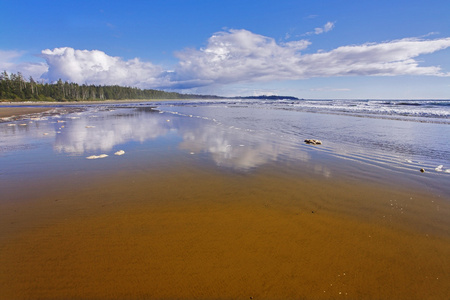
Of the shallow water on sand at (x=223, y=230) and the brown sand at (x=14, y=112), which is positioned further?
the brown sand at (x=14, y=112)

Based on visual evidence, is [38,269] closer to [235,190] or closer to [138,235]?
[138,235]

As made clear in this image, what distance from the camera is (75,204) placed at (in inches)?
234

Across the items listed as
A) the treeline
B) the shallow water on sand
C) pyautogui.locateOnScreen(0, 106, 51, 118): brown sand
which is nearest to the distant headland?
the treeline

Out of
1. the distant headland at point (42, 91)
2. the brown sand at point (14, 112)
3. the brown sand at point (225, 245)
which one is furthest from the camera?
the distant headland at point (42, 91)

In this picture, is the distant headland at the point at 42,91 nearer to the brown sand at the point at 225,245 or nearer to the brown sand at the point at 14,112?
the brown sand at the point at 14,112

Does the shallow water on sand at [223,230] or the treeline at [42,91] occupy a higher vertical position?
the treeline at [42,91]

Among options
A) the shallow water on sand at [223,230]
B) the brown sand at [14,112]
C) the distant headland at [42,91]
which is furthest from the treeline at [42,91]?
the shallow water on sand at [223,230]

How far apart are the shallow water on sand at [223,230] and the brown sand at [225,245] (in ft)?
0.08

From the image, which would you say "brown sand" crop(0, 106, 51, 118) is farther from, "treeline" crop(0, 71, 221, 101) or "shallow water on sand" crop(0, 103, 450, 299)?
"treeline" crop(0, 71, 221, 101)

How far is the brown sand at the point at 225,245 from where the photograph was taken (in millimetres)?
3441

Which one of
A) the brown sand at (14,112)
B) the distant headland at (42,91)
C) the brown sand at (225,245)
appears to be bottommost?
the brown sand at (225,245)

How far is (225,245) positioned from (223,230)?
0.50 metres

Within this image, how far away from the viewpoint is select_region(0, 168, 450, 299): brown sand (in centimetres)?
344

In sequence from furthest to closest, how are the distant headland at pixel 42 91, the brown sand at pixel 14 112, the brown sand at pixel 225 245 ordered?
1. the distant headland at pixel 42 91
2. the brown sand at pixel 14 112
3. the brown sand at pixel 225 245
